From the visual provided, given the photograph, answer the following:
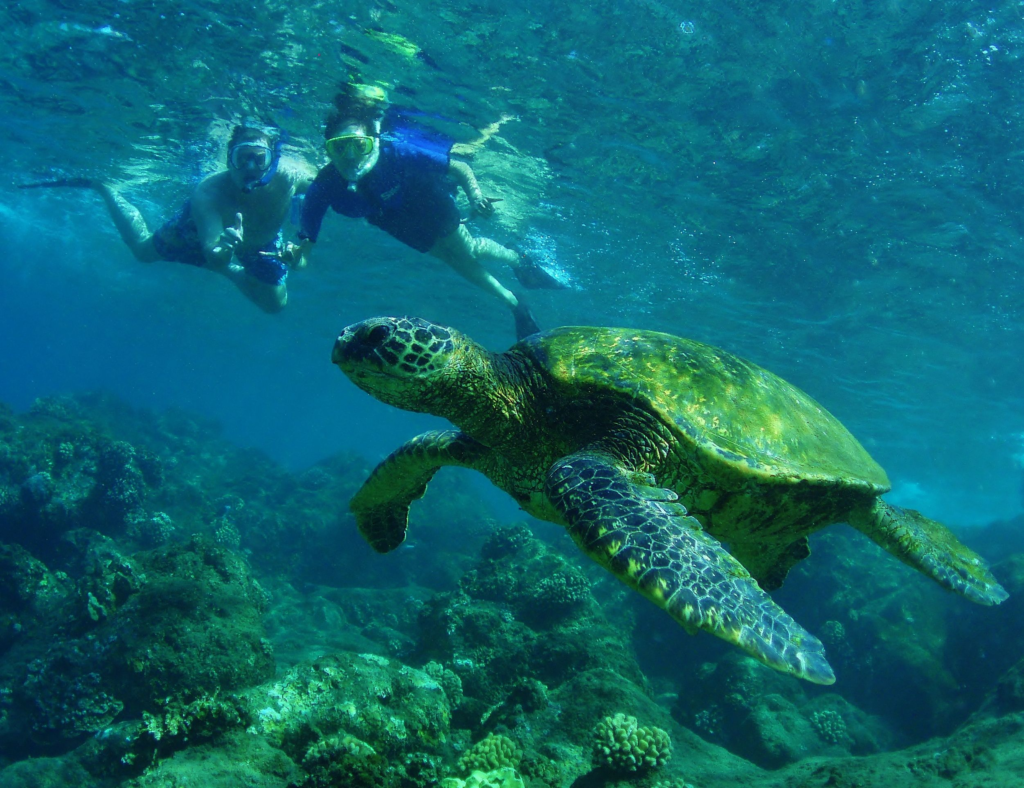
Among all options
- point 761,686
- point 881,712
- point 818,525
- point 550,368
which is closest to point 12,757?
point 550,368

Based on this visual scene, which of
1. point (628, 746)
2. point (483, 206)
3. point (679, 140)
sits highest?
point (679, 140)

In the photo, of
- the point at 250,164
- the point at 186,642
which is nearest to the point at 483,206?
the point at 250,164

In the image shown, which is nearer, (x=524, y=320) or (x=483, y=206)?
(x=483, y=206)

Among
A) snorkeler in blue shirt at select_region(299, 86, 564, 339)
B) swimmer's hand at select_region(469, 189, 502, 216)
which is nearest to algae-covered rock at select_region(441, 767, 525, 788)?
snorkeler in blue shirt at select_region(299, 86, 564, 339)

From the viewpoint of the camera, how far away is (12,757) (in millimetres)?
6219

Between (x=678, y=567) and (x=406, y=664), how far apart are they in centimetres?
583

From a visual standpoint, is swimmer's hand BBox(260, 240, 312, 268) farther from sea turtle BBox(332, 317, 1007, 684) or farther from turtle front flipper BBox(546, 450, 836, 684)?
turtle front flipper BBox(546, 450, 836, 684)

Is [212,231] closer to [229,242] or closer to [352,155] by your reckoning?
[229,242]

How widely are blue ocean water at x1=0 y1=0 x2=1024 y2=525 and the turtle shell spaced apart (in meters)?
7.22

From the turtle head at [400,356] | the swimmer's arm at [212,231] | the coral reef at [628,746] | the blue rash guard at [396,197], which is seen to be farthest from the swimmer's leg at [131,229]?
the coral reef at [628,746]

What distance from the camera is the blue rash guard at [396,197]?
32.1 ft

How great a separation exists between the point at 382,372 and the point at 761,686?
8.77 metres

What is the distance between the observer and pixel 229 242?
8.90 meters

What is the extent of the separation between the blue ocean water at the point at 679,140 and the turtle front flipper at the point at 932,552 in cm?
790
